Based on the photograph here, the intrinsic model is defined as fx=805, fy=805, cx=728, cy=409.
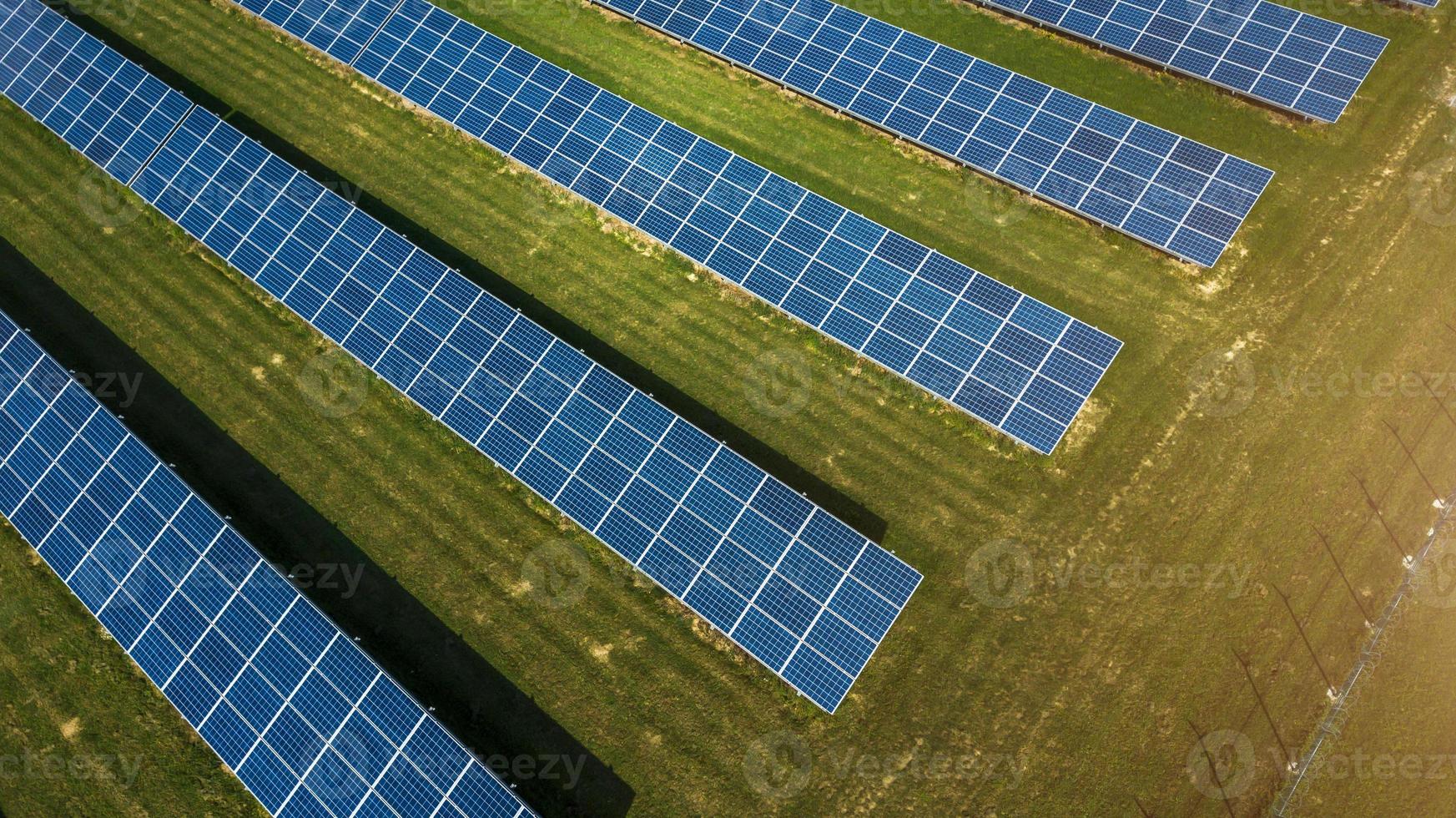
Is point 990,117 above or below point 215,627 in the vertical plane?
above

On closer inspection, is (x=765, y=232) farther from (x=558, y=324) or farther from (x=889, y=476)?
(x=889, y=476)

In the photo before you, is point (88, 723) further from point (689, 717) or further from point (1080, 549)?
point (1080, 549)

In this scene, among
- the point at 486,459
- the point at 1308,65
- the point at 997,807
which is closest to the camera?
the point at 997,807

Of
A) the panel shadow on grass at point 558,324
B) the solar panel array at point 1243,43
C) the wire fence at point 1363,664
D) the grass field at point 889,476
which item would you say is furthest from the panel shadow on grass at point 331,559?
the solar panel array at point 1243,43

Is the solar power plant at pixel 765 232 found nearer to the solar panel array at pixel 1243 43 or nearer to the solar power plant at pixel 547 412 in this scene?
the solar power plant at pixel 547 412

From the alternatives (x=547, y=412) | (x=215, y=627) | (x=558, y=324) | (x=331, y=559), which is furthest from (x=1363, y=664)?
(x=215, y=627)

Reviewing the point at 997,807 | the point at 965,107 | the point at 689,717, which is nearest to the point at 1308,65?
the point at 965,107
